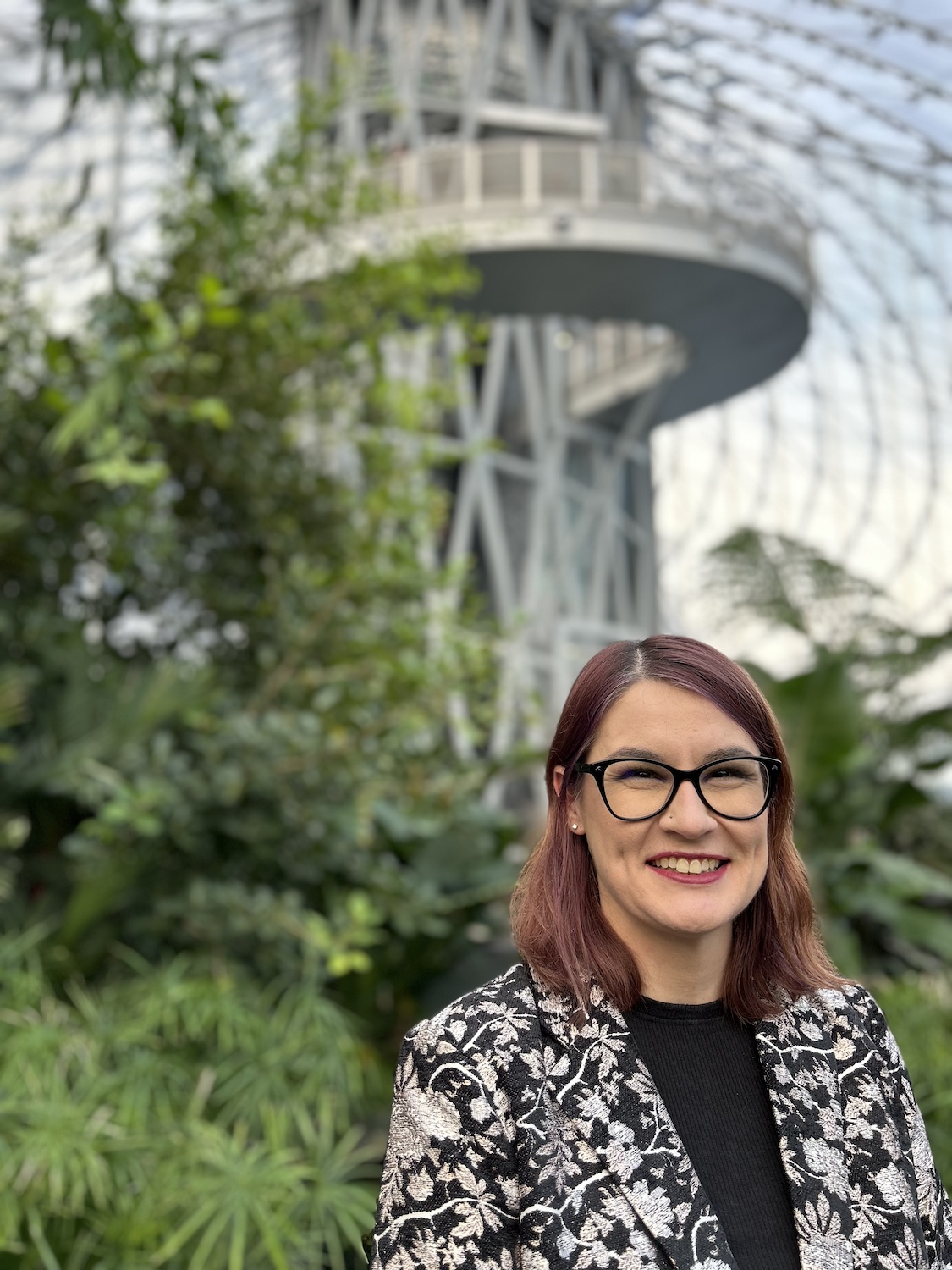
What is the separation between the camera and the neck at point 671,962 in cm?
173

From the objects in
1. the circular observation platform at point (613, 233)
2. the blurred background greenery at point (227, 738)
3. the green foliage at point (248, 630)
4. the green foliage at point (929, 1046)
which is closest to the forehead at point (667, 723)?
the blurred background greenery at point (227, 738)

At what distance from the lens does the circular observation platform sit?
47.7 ft

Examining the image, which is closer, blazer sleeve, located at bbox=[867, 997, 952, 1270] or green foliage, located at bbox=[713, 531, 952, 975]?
blazer sleeve, located at bbox=[867, 997, 952, 1270]

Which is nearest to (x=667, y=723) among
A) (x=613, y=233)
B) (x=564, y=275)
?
(x=613, y=233)

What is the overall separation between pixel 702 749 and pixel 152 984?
13.5 feet

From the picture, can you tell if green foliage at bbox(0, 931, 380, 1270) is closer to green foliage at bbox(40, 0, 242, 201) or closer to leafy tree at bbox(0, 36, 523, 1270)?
leafy tree at bbox(0, 36, 523, 1270)

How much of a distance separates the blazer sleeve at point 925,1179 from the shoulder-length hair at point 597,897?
0.15 metres

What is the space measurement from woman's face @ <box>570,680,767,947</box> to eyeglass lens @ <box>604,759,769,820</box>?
0.04 feet

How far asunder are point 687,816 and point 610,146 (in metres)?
16.4

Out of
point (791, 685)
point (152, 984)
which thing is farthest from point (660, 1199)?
point (791, 685)

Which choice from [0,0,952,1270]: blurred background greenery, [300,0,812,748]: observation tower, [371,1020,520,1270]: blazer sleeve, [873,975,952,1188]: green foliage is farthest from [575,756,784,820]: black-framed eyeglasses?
[300,0,812,748]: observation tower

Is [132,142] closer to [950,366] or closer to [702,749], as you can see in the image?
[950,366]

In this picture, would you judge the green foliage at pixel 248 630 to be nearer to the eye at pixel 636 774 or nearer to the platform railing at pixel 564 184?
the eye at pixel 636 774

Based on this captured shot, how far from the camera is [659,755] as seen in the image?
5.49 feet
